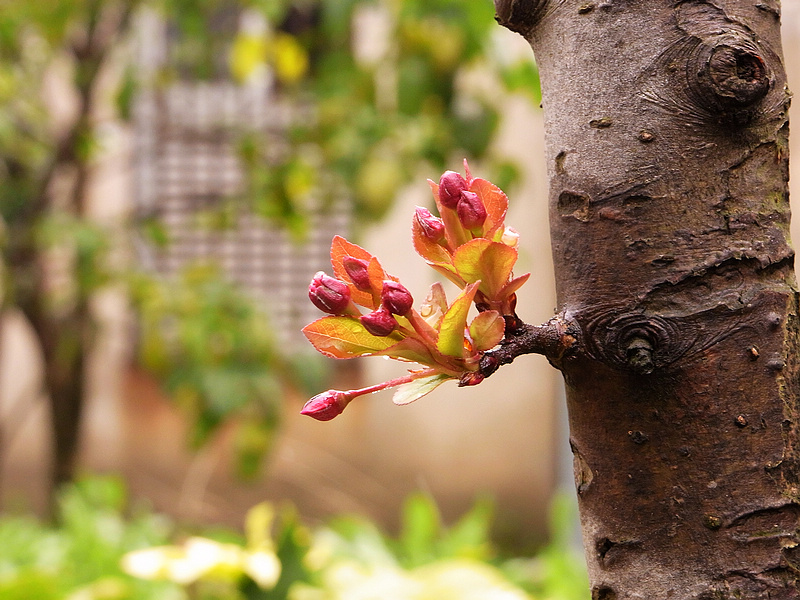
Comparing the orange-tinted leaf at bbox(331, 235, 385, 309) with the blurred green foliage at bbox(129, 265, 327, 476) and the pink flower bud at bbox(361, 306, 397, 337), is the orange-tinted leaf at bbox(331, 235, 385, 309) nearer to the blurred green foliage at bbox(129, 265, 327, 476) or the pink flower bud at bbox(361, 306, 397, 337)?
the pink flower bud at bbox(361, 306, 397, 337)

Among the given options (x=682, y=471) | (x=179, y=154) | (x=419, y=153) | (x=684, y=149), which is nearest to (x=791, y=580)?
(x=682, y=471)

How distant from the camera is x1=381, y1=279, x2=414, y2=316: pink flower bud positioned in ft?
1.05

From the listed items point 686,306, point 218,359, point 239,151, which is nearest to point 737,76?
point 686,306

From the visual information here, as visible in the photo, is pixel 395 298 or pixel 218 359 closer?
pixel 395 298

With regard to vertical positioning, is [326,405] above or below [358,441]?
below

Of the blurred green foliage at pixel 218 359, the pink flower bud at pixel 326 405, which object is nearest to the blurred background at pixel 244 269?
the blurred green foliage at pixel 218 359

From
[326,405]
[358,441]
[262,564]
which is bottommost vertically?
[326,405]

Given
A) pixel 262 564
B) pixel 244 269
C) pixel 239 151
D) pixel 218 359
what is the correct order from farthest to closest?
pixel 244 269 < pixel 239 151 < pixel 218 359 < pixel 262 564

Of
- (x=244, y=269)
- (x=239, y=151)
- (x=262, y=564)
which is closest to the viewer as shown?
(x=262, y=564)

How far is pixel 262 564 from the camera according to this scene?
179 centimetres

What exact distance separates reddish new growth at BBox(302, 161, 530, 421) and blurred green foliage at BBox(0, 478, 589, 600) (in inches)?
52.1

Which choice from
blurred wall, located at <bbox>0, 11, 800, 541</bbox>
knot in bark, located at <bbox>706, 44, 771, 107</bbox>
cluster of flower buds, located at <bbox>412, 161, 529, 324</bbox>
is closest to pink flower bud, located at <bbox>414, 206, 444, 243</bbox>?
cluster of flower buds, located at <bbox>412, 161, 529, 324</bbox>

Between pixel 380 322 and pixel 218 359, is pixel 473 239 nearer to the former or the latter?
pixel 380 322

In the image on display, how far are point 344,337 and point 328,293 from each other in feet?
0.07
